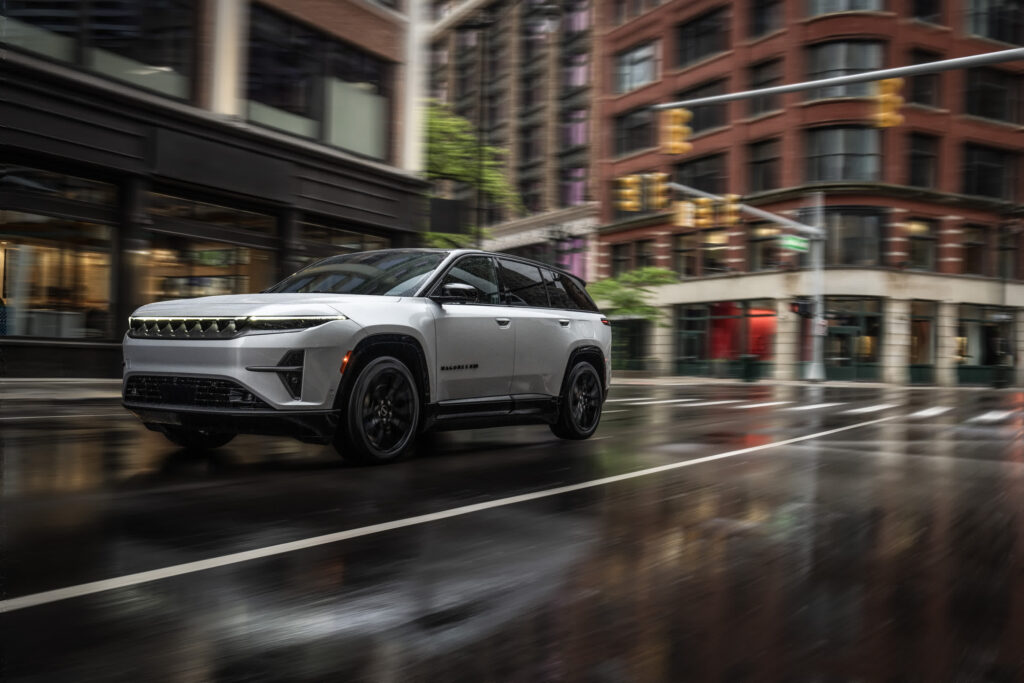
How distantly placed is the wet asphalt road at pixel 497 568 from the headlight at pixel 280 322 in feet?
3.35

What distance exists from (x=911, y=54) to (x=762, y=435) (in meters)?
36.5

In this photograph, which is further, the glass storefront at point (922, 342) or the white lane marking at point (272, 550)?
the glass storefront at point (922, 342)

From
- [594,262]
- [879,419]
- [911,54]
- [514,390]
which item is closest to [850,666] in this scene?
[514,390]

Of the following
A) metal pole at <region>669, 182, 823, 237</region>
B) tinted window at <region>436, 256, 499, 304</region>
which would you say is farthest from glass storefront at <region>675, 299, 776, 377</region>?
tinted window at <region>436, 256, 499, 304</region>

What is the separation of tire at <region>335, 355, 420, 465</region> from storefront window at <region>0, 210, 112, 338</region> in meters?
10.9

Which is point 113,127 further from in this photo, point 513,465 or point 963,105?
point 963,105

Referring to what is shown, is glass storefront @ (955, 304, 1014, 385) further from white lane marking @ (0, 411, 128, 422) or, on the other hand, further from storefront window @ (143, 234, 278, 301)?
white lane marking @ (0, 411, 128, 422)

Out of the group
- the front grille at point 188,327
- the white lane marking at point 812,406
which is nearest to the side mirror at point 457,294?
the front grille at point 188,327

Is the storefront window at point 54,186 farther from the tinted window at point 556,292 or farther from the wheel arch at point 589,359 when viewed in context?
the wheel arch at point 589,359

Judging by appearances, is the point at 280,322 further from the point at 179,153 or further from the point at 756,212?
the point at 756,212

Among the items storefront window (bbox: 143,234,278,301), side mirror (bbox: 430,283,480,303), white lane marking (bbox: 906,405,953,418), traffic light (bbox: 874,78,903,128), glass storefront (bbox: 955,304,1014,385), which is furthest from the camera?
glass storefront (bbox: 955,304,1014,385)

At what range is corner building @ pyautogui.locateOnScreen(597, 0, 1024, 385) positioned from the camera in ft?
134

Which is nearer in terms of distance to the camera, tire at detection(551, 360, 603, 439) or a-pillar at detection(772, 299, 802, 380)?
tire at detection(551, 360, 603, 439)

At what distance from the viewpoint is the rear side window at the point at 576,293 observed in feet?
31.5
